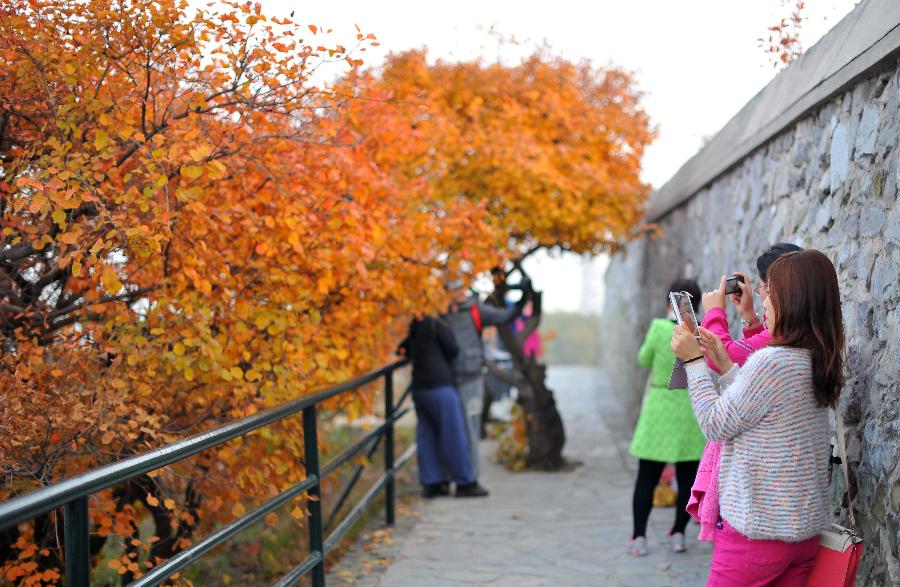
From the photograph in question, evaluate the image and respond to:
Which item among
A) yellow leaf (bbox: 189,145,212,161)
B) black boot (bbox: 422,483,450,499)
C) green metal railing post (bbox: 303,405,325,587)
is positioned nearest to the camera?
yellow leaf (bbox: 189,145,212,161)

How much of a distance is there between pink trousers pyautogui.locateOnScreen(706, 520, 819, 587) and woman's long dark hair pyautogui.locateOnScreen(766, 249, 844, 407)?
0.45 metres

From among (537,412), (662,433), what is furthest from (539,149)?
(662,433)

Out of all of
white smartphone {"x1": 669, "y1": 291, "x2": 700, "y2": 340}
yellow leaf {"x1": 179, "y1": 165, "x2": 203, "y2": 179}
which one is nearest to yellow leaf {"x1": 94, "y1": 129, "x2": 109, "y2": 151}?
yellow leaf {"x1": 179, "y1": 165, "x2": 203, "y2": 179}

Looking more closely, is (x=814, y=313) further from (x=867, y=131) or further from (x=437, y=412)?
(x=437, y=412)

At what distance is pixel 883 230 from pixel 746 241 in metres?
2.35

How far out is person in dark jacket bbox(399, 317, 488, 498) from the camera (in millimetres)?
7695

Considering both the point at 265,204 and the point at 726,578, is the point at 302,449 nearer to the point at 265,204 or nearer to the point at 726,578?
the point at 265,204

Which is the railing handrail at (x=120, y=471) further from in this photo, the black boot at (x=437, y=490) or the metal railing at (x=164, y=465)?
the black boot at (x=437, y=490)

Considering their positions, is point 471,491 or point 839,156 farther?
point 471,491

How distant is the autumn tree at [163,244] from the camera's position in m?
3.74

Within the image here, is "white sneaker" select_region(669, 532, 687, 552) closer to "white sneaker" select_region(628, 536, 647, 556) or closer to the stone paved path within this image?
the stone paved path

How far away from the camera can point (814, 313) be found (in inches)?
122

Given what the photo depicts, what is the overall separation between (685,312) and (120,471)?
1852 millimetres

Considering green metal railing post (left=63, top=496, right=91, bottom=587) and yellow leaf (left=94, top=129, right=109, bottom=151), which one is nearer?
green metal railing post (left=63, top=496, right=91, bottom=587)
